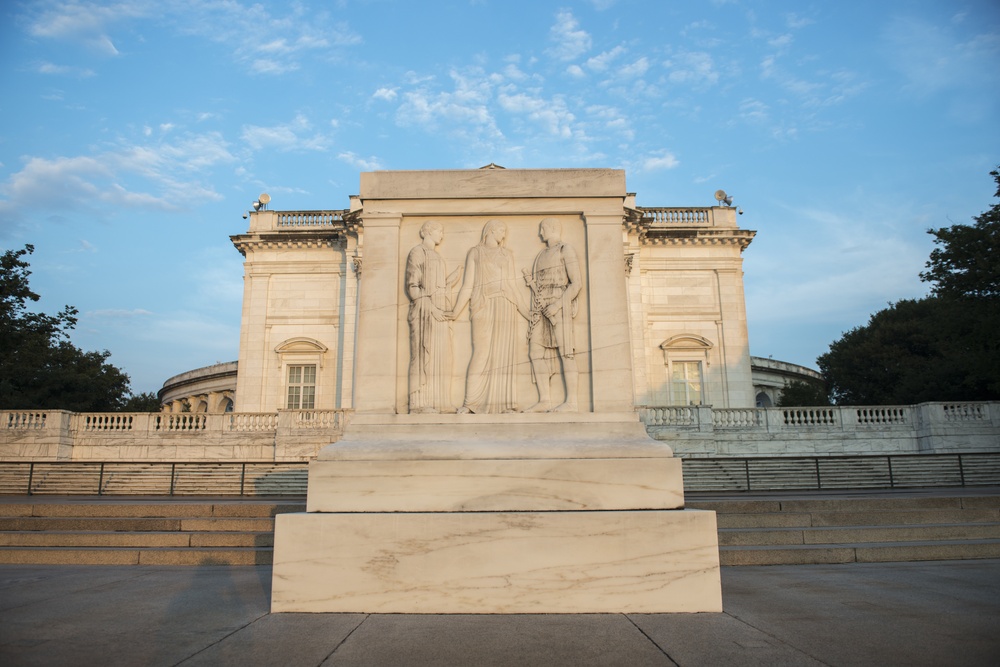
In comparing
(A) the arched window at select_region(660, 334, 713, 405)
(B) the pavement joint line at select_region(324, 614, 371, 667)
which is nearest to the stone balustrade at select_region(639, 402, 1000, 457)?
(A) the arched window at select_region(660, 334, 713, 405)

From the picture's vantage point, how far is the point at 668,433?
94.0 ft

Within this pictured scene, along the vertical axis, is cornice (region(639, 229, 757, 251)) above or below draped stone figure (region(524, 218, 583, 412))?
above

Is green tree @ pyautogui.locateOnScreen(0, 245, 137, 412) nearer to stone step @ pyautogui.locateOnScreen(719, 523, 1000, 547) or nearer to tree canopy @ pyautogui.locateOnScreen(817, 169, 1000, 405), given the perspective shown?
stone step @ pyautogui.locateOnScreen(719, 523, 1000, 547)

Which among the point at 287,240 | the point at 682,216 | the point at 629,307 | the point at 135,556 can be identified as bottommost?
the point at 135,556

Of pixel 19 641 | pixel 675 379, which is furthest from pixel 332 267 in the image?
pixel 19 641

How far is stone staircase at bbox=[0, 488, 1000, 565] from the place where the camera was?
8.84 metres

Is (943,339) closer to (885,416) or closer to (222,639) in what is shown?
(885,416)

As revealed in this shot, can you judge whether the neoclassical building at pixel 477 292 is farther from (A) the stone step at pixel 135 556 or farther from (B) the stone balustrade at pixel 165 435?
(B) the stone balustrade at pixel 165 435

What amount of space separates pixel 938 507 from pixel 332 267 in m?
34.9

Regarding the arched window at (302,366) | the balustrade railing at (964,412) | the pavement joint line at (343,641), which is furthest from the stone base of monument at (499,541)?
the arched window at (302,366)

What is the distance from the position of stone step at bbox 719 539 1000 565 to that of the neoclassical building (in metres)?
3.55

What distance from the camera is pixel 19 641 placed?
15.1 ft

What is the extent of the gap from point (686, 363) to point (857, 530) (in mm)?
30529

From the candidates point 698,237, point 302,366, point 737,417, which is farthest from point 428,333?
point 698,237
